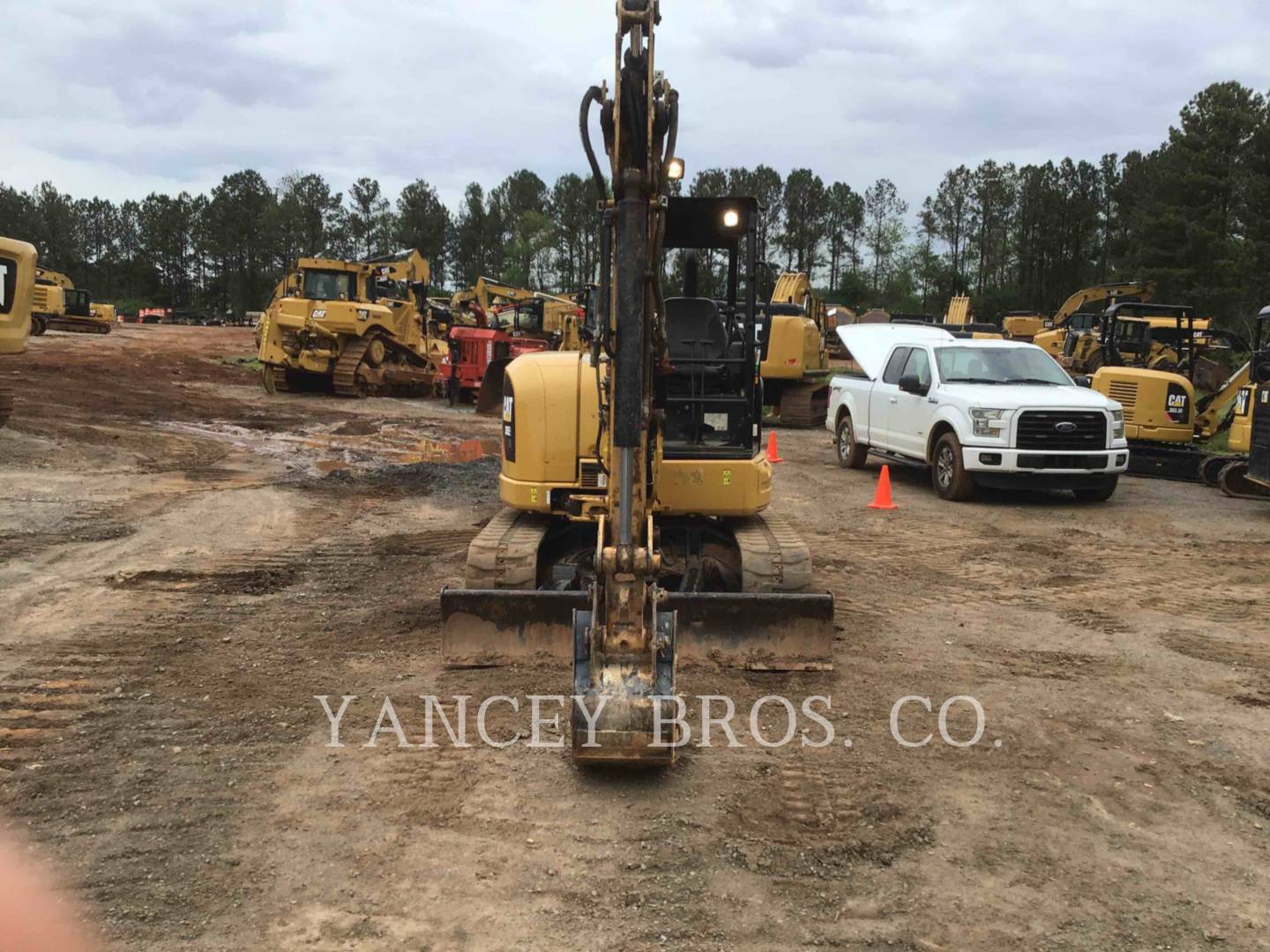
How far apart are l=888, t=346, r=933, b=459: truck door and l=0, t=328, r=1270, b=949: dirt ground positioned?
3760mm

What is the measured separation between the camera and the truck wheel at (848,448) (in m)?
15.5

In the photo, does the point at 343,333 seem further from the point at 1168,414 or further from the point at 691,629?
the point at 691,629

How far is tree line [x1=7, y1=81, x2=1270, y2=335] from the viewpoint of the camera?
46.7 metres

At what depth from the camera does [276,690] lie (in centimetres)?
548

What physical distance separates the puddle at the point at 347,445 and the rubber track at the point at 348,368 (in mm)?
5349

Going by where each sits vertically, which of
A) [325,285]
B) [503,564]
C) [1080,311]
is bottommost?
[503,564]

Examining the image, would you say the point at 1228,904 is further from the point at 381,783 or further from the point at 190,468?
the point at 190,468

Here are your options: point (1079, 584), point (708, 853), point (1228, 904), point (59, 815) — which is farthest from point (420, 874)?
point (1079, 584)

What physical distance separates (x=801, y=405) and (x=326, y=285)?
11.3 metres

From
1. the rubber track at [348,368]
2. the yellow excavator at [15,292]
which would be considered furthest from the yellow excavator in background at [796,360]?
the yellow excavator at [15,292]

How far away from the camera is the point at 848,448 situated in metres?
15.8

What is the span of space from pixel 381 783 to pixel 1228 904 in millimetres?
3201

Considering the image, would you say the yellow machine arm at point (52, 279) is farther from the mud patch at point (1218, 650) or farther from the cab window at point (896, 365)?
the mud patch at point (1218, 650)

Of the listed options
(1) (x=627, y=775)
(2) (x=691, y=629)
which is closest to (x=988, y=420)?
(2) (x=691, y=629)
